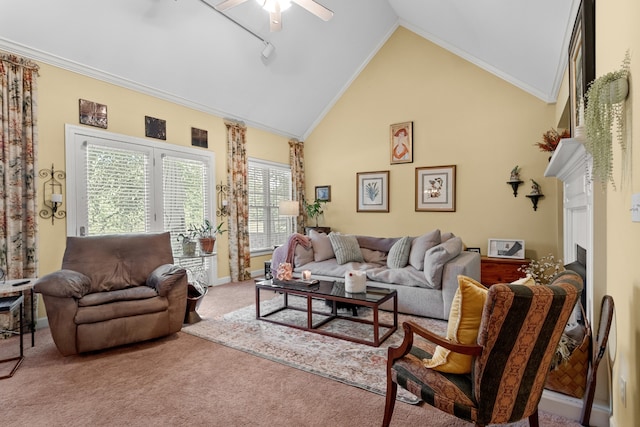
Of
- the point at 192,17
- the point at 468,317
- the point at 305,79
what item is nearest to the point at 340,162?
the point at 305,79

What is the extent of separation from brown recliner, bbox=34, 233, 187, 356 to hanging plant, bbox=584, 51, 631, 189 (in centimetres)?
321

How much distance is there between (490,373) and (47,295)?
10.5 ft

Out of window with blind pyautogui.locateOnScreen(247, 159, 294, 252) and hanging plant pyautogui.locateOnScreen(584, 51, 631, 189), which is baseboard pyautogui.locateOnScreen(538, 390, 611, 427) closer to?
hanging plant pyautogui.locateOnScreen(584, 51, 631, 189)

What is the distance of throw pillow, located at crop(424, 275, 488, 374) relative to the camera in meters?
1.47

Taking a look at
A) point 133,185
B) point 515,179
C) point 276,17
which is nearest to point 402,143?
point 515,179

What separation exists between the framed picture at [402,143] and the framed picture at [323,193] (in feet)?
4.85

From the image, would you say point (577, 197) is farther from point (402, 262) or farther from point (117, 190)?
point (117, 190)

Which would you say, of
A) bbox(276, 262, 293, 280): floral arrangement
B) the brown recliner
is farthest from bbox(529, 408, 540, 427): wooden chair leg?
the brown recliner

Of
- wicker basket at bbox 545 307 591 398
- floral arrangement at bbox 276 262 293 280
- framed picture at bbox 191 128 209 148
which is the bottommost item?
wicker basket at bbox 545 307 591 398

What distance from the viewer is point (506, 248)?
16.3 feet

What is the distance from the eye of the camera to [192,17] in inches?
154

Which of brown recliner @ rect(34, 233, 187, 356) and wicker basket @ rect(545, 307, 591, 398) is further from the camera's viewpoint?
brown recliner @ rect(34, 233, 187, 356)

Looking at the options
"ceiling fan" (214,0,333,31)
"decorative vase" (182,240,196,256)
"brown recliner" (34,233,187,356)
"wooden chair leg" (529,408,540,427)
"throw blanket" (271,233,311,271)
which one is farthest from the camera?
"throw blanket" (271,233,311,271)

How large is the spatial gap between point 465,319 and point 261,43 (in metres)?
4.68
